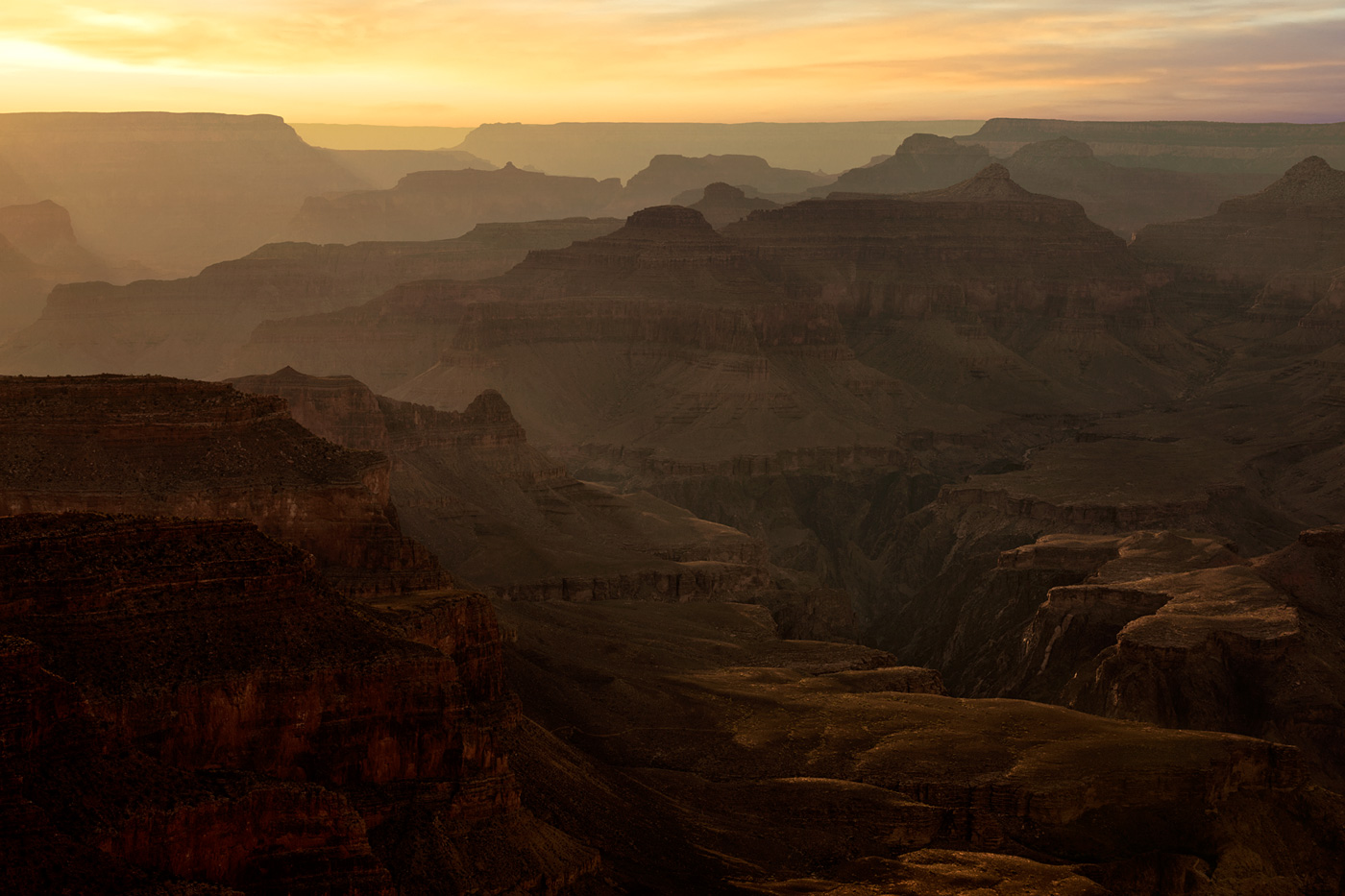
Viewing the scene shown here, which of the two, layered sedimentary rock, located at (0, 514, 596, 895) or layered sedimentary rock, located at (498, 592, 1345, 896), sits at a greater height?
layered sedimentary rock, located at (0, 514, 596, 895)

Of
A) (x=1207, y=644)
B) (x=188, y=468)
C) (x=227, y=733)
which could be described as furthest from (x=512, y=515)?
(x=227, y=733)

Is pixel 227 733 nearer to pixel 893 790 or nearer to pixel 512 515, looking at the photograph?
pixel 893 790

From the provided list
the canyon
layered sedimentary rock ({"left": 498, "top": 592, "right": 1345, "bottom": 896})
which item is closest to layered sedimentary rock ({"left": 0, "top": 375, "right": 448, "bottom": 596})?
the canyon

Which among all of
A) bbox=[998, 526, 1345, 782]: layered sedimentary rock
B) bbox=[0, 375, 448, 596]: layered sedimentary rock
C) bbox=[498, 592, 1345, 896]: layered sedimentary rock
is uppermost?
bbox=[0, 375, 448, 596]: layered sedimentary rock

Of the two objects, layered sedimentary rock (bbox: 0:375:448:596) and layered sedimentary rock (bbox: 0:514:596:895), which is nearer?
layered sedimentary rock (bbox: 0:514:596:895)

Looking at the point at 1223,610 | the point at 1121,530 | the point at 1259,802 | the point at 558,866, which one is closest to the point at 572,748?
the point at 558,866

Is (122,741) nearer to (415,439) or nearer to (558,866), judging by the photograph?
(558,866)

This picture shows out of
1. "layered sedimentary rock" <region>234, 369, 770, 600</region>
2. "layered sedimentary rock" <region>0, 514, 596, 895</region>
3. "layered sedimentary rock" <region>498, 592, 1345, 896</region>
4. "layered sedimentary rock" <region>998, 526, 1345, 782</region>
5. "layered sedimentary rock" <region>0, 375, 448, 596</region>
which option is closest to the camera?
"layered sedimentary rock" <region>0, 514, 596, 895</region>

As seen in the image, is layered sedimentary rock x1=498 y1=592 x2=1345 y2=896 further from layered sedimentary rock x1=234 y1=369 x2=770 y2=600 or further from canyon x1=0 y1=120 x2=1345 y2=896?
layered sedimentary rock x1=234 y1=369 x2=770 y2=600
